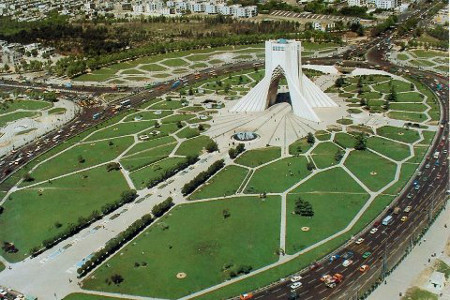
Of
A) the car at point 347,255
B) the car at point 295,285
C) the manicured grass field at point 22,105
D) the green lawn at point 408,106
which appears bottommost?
the car at point 295,285

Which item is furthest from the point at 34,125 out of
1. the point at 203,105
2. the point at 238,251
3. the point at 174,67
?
the point at 238,251

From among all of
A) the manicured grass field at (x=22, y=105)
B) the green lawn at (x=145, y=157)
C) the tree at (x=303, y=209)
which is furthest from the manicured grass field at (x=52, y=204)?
the manicured grass field at (x=22, y=105)

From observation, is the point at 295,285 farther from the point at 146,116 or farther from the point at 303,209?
the point at 146,116

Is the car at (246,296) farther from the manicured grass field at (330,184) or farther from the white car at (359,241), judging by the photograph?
the manicured grass field at (330,184)

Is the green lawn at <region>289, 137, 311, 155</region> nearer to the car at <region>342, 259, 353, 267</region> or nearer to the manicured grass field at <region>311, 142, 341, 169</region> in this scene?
the manicured grass field at <region>311, 142, 341, 169</region>

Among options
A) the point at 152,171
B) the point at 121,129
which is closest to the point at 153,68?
the point at 121,129

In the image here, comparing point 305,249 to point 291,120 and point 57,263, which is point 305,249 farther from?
point 291,120
